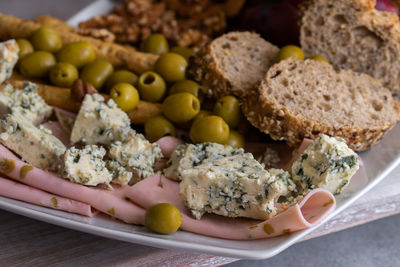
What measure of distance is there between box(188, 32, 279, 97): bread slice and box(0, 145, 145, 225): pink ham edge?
Result: 0.67 metres

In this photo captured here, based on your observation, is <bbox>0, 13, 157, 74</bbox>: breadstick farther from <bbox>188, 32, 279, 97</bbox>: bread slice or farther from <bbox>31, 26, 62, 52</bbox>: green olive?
<bbox>188, 32, 279, 97</bbox>: bread slice

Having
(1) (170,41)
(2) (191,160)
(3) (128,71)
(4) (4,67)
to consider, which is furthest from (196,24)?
(2) (191,160)

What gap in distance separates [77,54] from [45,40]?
20 cm

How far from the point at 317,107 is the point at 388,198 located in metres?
0.44

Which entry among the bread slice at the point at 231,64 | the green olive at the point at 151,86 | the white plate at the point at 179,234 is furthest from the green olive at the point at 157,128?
the white plate at the point at 179,234

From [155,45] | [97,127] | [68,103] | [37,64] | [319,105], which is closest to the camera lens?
[97,127]

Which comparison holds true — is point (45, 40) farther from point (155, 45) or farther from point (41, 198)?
point (41, 198)

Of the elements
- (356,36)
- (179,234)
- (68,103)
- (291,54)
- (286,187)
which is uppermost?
(356,36)

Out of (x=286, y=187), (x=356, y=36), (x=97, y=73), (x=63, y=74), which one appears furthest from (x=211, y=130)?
(x=356, y=36)

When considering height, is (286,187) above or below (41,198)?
above

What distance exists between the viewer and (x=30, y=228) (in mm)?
1619

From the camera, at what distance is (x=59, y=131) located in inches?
72.3

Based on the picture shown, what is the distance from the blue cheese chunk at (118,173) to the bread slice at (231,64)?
0.60 metres

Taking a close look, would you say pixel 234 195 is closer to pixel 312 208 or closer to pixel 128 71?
pixel 312 208
